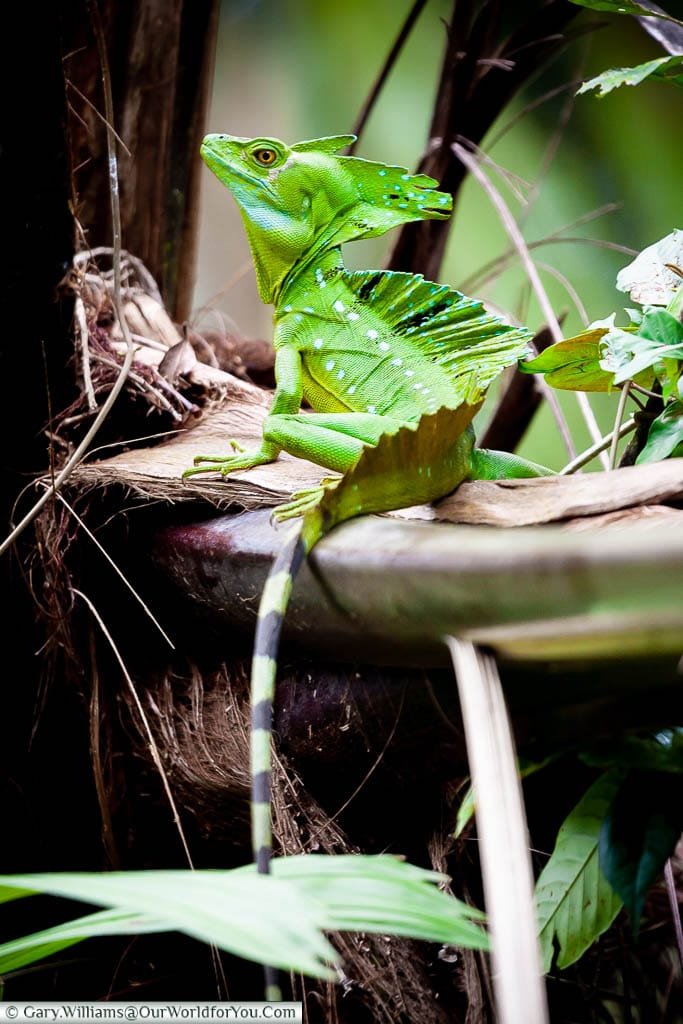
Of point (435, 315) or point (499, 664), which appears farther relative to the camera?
point (435, 315)

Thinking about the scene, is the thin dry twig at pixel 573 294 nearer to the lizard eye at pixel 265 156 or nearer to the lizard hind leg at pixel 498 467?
the lizard hind leg at pixel 498 467

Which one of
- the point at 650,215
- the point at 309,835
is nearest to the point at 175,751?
the point at 309,835

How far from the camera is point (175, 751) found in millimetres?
2061

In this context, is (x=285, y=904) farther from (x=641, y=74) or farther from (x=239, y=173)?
(x=239, y=173)

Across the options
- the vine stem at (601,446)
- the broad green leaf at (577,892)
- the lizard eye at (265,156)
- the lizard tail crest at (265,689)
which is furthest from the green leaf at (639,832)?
the lizard eye at (265,156)

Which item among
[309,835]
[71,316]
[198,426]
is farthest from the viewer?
[198,426]

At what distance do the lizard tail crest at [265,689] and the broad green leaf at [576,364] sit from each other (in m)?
0.87

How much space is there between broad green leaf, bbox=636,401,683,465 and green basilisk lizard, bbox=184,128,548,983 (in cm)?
32

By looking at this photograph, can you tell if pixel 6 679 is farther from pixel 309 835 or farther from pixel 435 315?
pixel 435 315

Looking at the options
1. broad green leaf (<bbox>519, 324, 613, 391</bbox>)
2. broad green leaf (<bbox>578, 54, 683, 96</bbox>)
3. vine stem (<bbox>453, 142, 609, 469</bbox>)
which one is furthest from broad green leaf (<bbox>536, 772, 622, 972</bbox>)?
broad green leaf (<bbox>578, 54, 683, 96</bbox>)

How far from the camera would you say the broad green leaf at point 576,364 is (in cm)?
185

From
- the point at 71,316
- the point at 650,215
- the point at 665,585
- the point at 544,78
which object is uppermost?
the point at 544,78

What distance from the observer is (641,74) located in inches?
67.9

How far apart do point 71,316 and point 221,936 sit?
1864 millimetres
